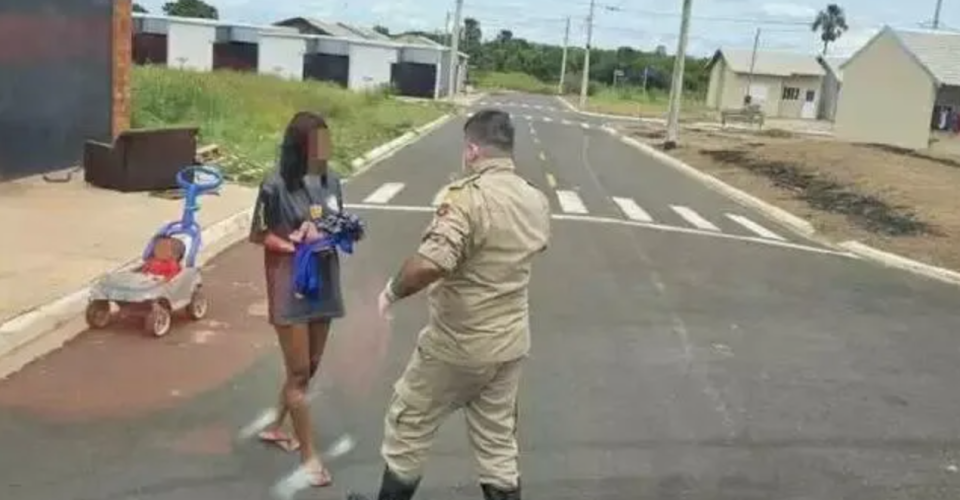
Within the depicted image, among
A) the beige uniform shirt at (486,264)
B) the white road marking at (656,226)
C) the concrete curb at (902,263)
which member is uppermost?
the beige uniform shirt at (486,264)

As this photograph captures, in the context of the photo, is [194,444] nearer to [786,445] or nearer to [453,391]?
[453,391]

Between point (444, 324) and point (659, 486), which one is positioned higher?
point (444, 324)

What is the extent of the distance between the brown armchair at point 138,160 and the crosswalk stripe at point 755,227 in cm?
875

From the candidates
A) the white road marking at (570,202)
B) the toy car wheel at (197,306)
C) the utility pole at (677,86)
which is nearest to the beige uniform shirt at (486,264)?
the toy car wheel at (197,306)

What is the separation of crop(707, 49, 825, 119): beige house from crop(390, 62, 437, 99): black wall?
83.4 ft

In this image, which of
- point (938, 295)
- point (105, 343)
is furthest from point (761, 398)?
point (938, 295)

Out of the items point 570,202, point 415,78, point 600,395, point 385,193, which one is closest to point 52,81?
point 385,193

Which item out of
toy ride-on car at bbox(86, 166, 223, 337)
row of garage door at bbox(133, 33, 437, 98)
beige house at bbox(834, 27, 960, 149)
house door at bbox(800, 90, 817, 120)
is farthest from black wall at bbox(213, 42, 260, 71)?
toy ride-on car at bbox(86, 166, 223, 337)

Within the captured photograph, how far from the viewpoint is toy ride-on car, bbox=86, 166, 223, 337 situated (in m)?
8.00

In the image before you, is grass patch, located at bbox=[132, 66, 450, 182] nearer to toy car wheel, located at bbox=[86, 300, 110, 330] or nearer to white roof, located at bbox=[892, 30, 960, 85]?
toy car wheel, located at bbox=[86, 300, 110, 330]

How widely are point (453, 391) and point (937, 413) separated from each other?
14.1 feet

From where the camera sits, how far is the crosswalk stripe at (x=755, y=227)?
17859 millimetres

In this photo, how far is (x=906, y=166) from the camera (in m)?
32.2

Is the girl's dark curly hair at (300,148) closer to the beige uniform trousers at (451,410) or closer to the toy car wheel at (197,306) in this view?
the beige uniform trousers at (451,410)
